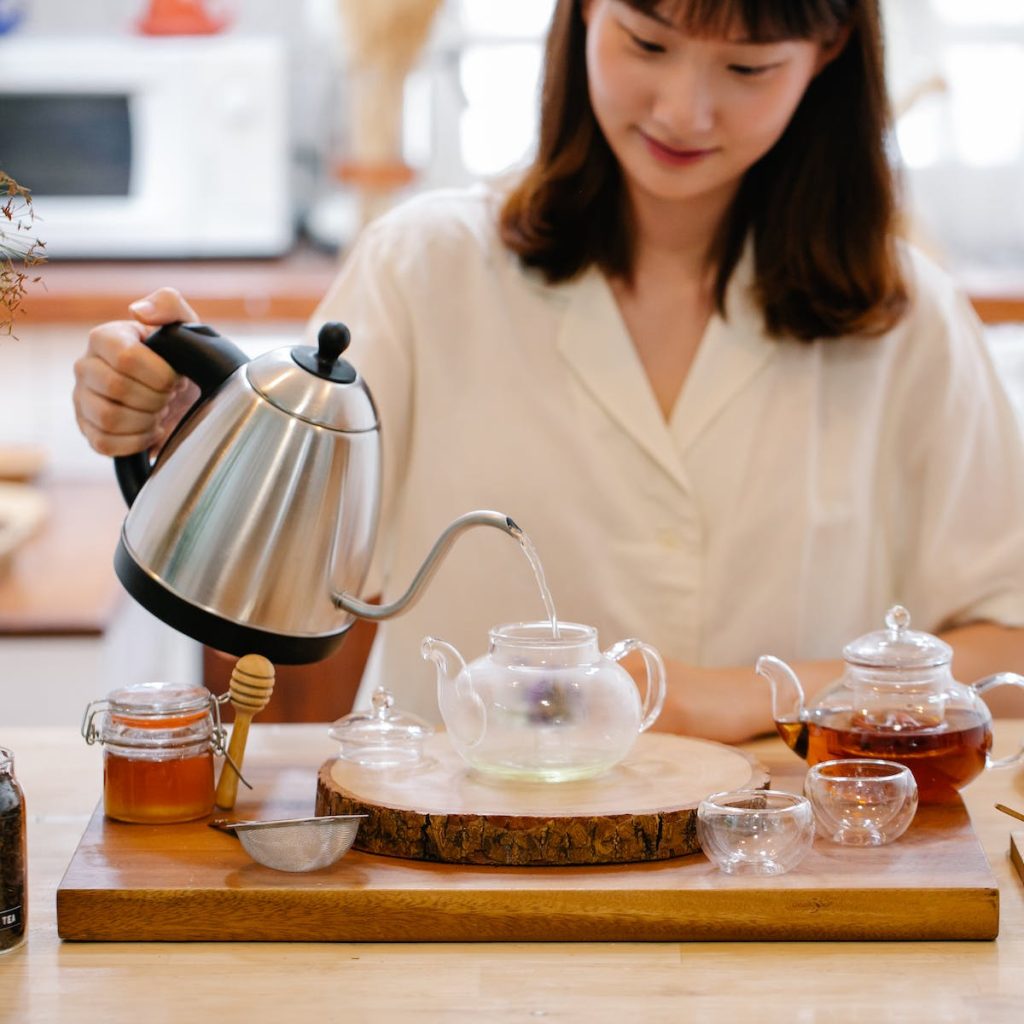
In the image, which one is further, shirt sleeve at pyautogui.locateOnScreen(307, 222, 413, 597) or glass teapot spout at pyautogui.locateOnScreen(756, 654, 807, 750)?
shirt sleeve at pyautogui.locateOnScreen(307, 222, 413, 597)

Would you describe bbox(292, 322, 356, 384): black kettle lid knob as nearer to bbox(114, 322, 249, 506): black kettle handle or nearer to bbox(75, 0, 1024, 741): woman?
bbox(114, 322, 249, 506): black kettle handle

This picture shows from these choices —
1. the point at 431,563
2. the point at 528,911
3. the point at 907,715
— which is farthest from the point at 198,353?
the point at 907,715

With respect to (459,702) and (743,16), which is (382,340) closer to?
(743,16)

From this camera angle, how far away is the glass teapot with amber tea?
1167mm

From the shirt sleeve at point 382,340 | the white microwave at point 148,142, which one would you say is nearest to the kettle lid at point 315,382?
the shirt sleeve at point 382,340

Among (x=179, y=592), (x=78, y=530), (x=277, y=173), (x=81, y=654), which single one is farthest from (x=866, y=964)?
(x=277, y=173)

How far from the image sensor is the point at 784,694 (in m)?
1.24

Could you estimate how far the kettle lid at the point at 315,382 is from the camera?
3.69 feet

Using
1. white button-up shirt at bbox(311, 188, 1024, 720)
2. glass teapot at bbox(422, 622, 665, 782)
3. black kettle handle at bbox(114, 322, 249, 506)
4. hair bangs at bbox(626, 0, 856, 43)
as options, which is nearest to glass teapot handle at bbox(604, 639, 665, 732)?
glass teapot at bbox(422, 622, 665, 782)

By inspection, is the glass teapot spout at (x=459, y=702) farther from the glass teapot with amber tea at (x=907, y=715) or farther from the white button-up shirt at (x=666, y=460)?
the white button-up shirt at (x=666, y=460)

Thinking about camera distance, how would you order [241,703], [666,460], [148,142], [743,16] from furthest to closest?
[148,142], [666,460], [743,16], [241,703]

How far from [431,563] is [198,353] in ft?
0.82

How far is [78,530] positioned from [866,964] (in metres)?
1.76

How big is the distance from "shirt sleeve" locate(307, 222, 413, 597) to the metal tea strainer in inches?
27.2
